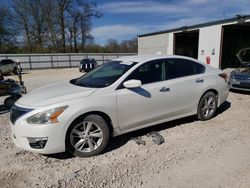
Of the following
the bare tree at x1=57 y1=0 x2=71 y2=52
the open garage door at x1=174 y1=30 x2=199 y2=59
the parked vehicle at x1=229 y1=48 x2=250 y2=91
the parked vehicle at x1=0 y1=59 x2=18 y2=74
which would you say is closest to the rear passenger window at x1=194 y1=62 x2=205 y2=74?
the parked vehicle at x1=229 y1=48 x2=250 y2=91

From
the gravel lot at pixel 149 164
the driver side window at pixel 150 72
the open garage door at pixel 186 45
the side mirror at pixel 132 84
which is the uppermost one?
the open garage door at pixel 186 45

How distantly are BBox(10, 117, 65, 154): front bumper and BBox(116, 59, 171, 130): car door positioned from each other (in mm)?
1057

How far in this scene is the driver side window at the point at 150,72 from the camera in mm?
4293

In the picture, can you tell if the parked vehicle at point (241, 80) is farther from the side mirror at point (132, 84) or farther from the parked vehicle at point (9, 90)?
the parked vehicle at point (9, 90)

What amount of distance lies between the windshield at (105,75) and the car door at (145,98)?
224 mm

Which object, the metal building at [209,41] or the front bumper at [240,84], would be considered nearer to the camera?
the front bumper at [240,84]

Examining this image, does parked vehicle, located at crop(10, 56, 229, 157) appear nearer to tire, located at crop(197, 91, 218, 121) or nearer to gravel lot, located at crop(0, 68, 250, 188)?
tire, located at crop(197, 91, 218, 121)

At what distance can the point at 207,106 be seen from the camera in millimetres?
5375

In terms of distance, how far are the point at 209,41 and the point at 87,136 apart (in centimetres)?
A: 1492

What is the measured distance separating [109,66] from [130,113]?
1.30 m

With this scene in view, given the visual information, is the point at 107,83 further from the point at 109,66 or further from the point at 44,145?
the point at 44,145

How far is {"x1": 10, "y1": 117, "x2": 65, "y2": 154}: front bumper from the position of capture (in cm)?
338

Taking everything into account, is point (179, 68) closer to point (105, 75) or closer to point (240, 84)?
point (105, 75)

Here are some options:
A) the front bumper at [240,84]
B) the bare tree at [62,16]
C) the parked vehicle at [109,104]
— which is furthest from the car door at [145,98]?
the bare tree at [62,16]
